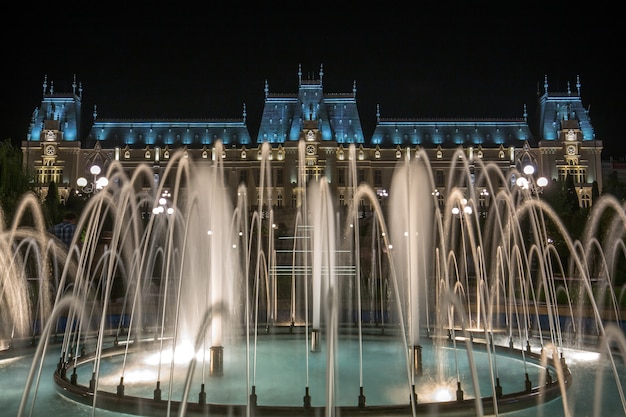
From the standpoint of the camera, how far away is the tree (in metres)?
24.8

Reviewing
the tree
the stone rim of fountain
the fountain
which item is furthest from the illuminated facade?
the stone rim of fountain

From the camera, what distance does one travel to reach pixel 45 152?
245ft

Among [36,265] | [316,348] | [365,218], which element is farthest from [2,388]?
[365,218]

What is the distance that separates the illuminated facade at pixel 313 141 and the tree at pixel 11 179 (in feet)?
146

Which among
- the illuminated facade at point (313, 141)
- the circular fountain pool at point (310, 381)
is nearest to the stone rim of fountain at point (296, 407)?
the circular fountain pool at point (310, 381)

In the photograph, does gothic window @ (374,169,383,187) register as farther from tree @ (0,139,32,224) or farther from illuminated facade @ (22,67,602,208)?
tree @ (0,139,32,224)

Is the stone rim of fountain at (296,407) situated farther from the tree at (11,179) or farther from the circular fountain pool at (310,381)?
the tree at (11,179)

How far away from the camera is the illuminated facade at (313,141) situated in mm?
74000

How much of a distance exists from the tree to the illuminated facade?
44.4 metres

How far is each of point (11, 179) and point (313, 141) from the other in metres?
48.3

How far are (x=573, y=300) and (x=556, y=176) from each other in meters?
56.4

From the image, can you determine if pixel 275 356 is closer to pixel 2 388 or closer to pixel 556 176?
pixel 2 388

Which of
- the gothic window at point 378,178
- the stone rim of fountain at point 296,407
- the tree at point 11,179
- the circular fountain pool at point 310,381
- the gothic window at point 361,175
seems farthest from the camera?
the gothic window at point 361,175

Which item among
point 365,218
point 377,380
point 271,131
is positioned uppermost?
point 271,131
